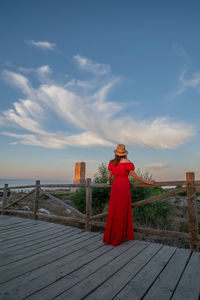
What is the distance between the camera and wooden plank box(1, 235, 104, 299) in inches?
68.8

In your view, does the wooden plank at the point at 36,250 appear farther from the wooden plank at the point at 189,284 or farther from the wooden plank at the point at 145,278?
the wooden plank at the point at 189,284

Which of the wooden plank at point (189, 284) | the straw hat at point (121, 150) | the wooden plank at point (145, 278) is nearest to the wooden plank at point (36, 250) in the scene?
the wooden plank at point (145, 278)

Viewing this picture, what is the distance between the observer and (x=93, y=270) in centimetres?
213

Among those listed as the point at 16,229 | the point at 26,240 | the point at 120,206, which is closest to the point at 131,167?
the point at 120,206

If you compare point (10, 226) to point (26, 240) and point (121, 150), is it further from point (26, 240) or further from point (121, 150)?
point (121, 150)

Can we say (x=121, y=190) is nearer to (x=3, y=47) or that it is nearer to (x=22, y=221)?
(x=22, y=221)

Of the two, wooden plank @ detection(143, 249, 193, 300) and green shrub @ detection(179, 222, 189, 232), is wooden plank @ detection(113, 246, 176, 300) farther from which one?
green shrub @ detection(179, 222, 189, 232)

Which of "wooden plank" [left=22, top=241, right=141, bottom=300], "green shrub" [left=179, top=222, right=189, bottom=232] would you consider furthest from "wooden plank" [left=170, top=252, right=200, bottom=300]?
"green shrub" [left=179, top=222, right=189, bottom=232]

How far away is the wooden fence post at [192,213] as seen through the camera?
9.31 feet

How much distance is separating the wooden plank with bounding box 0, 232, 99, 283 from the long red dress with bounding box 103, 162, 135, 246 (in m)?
0.57

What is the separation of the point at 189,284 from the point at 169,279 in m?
0.20

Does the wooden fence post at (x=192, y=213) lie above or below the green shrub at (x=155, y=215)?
above

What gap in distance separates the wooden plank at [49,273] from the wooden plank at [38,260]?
10 centimetres

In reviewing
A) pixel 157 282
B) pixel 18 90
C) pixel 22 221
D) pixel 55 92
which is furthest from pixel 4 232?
pixel 18 90
